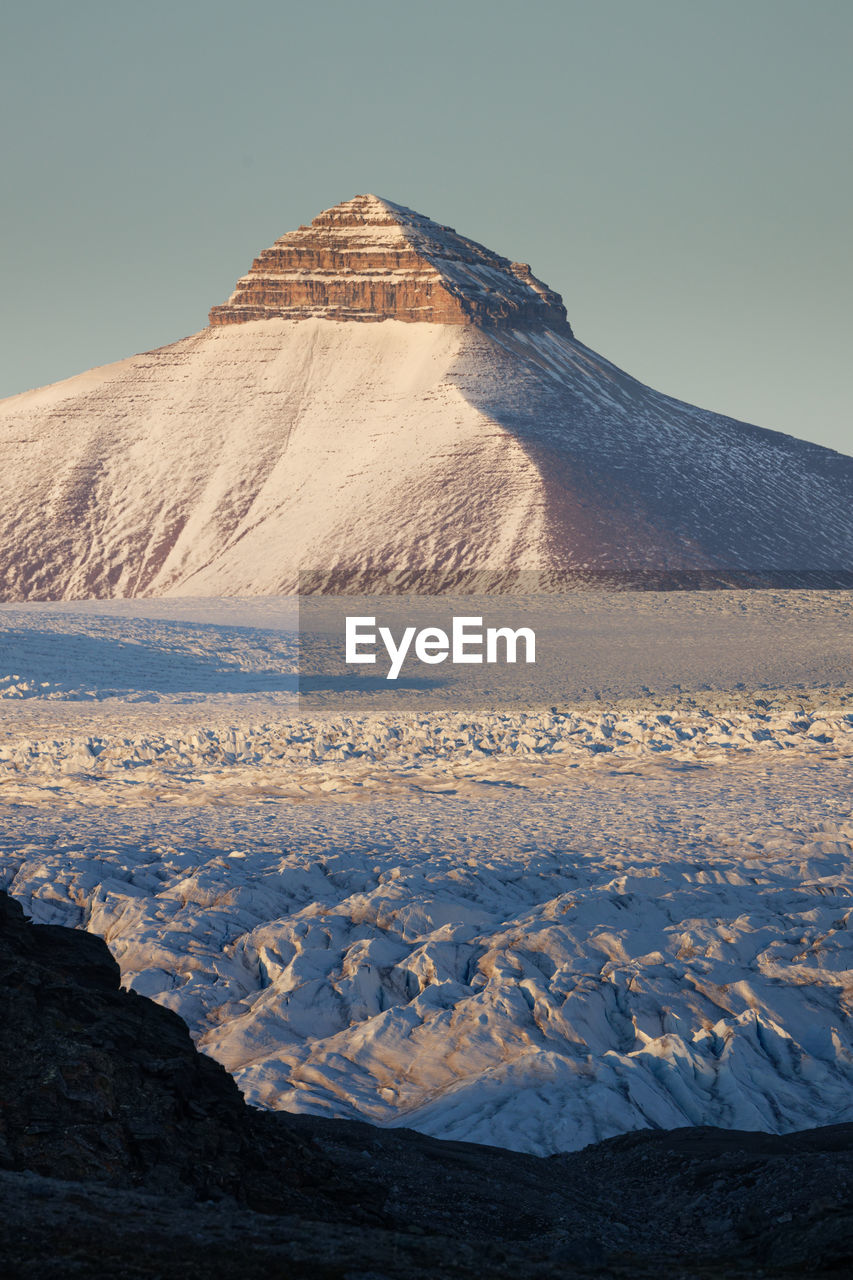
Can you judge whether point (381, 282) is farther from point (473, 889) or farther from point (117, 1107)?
point (117, 1107)

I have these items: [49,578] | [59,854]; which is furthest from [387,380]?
[59,854]

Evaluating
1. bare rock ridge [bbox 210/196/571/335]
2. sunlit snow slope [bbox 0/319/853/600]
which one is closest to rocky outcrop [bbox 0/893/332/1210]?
sunlit snow slope [bbox 0/319/853/600]

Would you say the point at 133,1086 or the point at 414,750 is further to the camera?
the point at 414,750

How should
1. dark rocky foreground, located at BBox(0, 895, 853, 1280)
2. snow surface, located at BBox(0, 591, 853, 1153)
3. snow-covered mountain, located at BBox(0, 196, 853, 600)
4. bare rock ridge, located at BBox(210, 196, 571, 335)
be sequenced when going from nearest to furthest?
1. dark rocky foreground, located at BBox(0, 895, 853, 1280)
2. snow surface, located at BBox(0, 591, 853, 1153)
3. snow-covered mountain, located at BBox(0, 196, 853, 600)
4. bare rock ridge, located at BBox(210, 196, 571, 335)

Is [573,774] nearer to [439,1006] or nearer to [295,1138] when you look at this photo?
[439,1006]

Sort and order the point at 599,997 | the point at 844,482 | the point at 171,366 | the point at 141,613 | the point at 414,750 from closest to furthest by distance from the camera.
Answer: the point at 599,997, the point at 414,750, the point at 141,613, the point at 844,482, the point at 171,366

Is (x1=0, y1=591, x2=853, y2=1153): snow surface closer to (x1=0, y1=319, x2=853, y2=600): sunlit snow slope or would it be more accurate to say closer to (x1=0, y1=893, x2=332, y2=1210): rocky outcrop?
(x1=0, y1=893, x2=332, y2=1210): rocky outcrop
